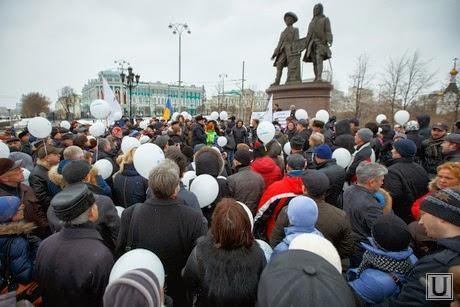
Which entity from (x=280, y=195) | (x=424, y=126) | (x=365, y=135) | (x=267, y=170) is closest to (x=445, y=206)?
(x=280, y=195)

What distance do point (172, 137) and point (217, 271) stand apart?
582 centimetres

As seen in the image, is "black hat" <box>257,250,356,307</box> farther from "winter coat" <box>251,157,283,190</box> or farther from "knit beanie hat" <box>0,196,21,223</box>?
"winter coat" <box>251,157,283,190</box>

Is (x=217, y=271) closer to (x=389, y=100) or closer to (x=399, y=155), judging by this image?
(x=399, y=155)

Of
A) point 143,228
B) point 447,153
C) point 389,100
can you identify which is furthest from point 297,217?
point 389,100

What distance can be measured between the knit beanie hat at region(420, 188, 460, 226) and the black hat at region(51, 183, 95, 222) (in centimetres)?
244

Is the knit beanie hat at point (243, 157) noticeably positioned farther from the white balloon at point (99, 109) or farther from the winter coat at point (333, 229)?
the white balloon at point (99, 109)

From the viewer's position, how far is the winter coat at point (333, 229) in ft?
8.33

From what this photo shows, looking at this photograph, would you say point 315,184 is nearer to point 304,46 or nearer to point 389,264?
point 389,264

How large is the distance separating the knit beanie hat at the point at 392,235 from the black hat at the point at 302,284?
96 centimetres

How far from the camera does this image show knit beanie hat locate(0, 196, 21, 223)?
2.18m

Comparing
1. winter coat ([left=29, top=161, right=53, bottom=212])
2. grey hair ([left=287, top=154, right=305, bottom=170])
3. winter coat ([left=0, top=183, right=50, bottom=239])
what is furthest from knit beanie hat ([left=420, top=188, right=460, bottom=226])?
winter coat ([left=29, top=161, right=53, bottom=212])

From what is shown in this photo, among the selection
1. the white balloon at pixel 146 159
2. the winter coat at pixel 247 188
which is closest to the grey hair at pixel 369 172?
the winter coat at pixel 247 188

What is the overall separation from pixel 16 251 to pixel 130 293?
1.69m

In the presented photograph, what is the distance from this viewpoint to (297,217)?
2102 mm
